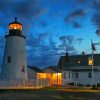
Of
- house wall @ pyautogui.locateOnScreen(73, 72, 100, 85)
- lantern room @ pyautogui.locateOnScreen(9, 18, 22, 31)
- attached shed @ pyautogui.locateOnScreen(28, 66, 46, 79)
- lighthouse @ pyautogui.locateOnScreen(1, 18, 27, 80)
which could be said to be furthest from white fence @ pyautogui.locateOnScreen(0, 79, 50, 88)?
house wall @ pyautogui.locateOnScreen(73, 72, 100, 85)

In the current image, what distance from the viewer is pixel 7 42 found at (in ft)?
169

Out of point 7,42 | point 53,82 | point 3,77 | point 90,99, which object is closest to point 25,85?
point 3,77

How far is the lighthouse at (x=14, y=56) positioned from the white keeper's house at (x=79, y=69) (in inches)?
680

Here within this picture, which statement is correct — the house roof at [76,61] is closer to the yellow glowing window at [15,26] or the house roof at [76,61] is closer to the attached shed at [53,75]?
the attached shed at [53,75]

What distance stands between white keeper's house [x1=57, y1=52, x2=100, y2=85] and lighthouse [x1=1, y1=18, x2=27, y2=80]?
17.3 meters

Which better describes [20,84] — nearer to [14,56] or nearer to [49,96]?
[14,56]

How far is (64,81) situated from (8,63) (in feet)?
61.5

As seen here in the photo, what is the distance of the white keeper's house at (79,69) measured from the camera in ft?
225

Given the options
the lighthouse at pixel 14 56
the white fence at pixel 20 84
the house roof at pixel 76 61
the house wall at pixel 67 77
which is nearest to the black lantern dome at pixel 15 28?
the lighthouse at pixel 14 56

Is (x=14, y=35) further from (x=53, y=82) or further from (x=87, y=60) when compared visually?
(x=87, y=60)

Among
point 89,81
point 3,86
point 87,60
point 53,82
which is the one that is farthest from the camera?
point 87,60

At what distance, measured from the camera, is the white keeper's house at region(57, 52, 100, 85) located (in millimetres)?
68562

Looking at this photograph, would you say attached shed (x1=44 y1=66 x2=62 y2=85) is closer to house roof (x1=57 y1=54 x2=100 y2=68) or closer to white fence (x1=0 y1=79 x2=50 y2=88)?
house roof (x1=57 y1=54 x2=100 y2=68)

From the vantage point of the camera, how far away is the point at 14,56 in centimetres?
5075
